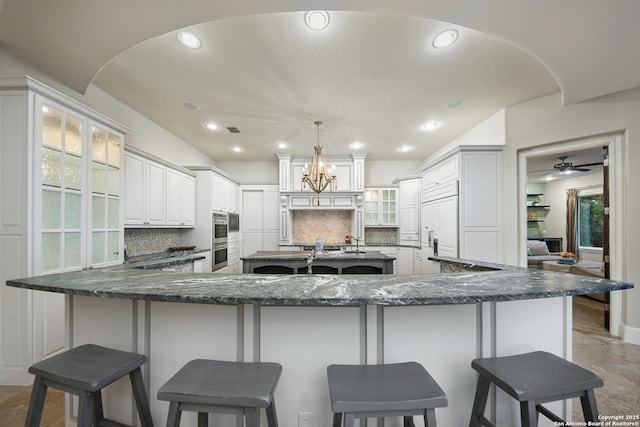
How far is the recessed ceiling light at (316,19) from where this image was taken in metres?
1.98

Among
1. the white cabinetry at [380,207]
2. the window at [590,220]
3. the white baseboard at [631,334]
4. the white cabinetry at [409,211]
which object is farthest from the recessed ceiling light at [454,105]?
the window at [590,220]

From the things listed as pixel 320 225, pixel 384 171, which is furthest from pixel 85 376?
pixel 384 171

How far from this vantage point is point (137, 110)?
3633mm

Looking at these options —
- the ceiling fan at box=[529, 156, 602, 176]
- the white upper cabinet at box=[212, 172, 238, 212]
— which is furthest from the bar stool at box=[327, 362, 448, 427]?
the ceiling fan at box=[529, 156, 602, 176]

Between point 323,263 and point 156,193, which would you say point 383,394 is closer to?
point 323,263

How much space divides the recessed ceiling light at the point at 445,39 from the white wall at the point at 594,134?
2.01 meters

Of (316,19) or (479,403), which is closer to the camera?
(479,403)

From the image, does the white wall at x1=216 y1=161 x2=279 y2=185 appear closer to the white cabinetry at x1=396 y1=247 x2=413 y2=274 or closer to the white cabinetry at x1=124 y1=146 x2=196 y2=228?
the white cabinetry at x1=124 y1=146 x2=196 y2=228

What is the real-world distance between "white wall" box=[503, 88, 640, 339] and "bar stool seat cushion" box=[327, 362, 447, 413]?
3435 millimetres

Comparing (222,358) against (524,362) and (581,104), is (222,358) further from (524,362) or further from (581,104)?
(581,104)

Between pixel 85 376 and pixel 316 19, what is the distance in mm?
2596

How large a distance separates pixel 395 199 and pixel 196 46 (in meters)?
5.00

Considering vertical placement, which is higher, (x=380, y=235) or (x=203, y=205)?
(x=203, y=205)

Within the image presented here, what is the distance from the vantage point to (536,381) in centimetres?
105
